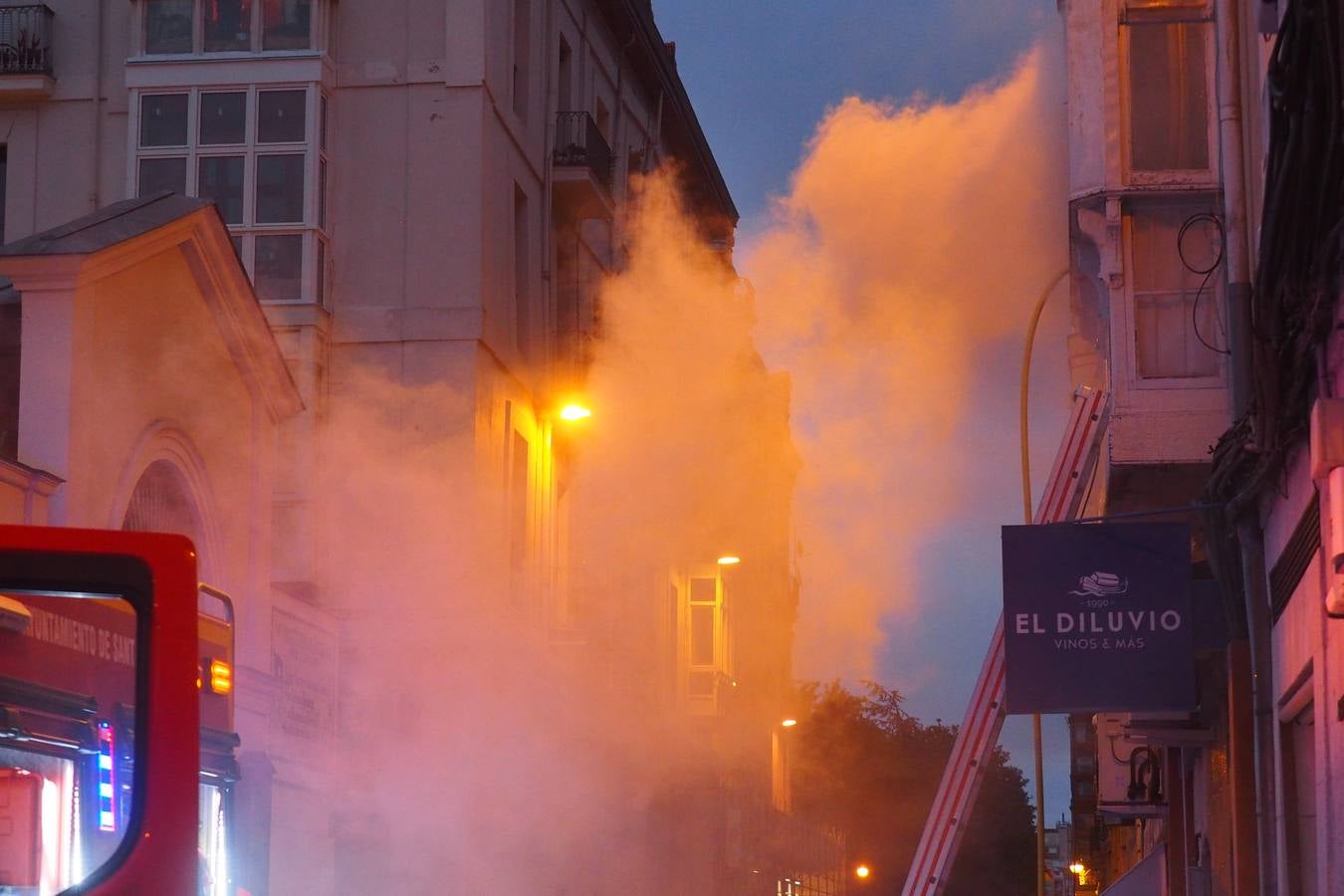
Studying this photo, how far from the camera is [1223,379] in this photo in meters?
12.6

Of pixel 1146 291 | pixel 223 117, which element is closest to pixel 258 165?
pixel 223 117

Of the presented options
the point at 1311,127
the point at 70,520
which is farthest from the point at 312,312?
the point at 1311,127

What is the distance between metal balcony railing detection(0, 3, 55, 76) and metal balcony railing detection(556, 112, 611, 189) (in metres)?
6.78

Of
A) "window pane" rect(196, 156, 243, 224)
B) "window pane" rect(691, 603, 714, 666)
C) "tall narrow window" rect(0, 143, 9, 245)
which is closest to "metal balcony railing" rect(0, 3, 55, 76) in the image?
"tall narrow window" rect(0, 143, 9, 245)

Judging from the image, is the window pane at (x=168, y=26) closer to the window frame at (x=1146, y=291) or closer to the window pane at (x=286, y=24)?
the window pane at (x=286, y=24)

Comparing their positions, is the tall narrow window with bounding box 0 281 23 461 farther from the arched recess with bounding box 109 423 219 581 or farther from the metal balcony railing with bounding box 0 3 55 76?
the metal balcony railing with bounding box 0 3 55 76

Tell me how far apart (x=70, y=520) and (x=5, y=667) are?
750 centimetres

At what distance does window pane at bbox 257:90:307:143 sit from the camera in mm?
21422

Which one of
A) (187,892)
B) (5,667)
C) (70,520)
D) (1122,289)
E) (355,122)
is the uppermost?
(355,122)

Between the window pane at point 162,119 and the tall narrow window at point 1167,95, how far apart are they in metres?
12.0

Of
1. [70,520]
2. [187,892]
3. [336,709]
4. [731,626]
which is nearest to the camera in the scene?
[187,892]

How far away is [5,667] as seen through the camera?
536 cm

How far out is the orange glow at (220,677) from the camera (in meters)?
7.81

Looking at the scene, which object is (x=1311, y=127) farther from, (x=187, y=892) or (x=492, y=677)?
(x=492, y=677)
